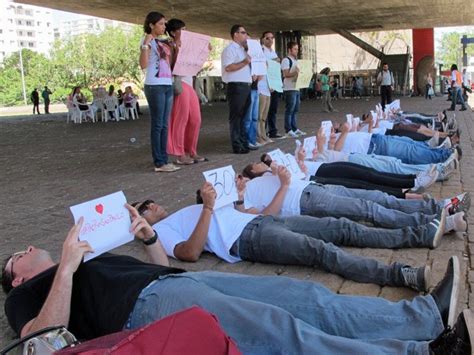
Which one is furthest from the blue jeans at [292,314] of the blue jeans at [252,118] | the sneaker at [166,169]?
the blue jeans at [252,118]

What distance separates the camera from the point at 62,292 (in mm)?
2053

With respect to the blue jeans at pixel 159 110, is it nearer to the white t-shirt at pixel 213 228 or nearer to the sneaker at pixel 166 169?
the sneaker at pixel 166 169

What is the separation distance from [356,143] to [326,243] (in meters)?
3.01

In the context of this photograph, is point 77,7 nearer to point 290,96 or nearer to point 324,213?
point 290,96

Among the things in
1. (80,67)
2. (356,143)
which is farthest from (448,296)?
(80,67)

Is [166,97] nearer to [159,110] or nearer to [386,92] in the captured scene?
[159,110]

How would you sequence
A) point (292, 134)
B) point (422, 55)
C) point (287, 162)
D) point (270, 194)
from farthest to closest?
point (422, 55) → point (292, 134) → point (287, 162) → point (270, 194)

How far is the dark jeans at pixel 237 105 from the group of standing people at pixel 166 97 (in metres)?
0.67

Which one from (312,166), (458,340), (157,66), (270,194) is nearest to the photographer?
(458,340)

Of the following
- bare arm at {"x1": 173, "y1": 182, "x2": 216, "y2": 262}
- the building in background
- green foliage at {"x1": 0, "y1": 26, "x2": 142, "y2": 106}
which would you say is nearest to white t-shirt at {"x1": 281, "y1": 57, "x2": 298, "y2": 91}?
bare arm at {"x1": 173, "y1": 182, "x2": 216, "y2": 262}

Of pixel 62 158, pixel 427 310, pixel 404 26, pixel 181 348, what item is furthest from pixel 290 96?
pixel 404 26

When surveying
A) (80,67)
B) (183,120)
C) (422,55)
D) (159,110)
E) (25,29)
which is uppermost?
(25,29)

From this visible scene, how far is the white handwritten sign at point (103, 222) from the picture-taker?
7.32 feet

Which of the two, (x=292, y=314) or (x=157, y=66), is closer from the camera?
(x=292, y=314)
